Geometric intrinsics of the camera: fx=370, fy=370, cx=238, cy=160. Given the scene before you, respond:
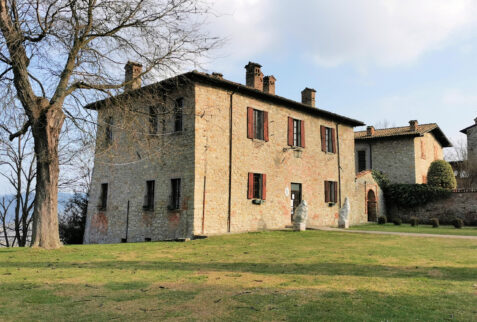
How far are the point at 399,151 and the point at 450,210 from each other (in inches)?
218

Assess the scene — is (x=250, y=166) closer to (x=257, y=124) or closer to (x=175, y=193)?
(x=257, y=124)

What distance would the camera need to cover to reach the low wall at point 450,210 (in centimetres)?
2358

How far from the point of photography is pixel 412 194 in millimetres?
25562

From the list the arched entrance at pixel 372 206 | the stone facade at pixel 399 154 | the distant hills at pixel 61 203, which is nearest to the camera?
the distant hills at pixel 61 203

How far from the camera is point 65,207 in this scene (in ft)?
78.1

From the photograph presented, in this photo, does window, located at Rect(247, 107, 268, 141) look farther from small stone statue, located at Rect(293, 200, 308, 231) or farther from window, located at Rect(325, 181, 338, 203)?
window, located at Rect(325, 181, 338, 203)

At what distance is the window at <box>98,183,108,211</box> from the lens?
1909 centimetres

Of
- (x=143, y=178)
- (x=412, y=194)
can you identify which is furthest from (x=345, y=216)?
(x=143, y=178)

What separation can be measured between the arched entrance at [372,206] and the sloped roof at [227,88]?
239 inches

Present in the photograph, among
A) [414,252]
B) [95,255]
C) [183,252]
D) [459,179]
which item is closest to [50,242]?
[95,255]

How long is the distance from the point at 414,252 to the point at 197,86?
9.90 metres

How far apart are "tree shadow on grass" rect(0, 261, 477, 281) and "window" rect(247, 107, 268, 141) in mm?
9422

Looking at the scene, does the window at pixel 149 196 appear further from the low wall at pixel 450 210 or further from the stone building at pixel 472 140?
the stone building at pixel 472 140

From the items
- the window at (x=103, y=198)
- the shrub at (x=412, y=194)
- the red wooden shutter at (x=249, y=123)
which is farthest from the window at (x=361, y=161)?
the window at (x=103, y=198)
